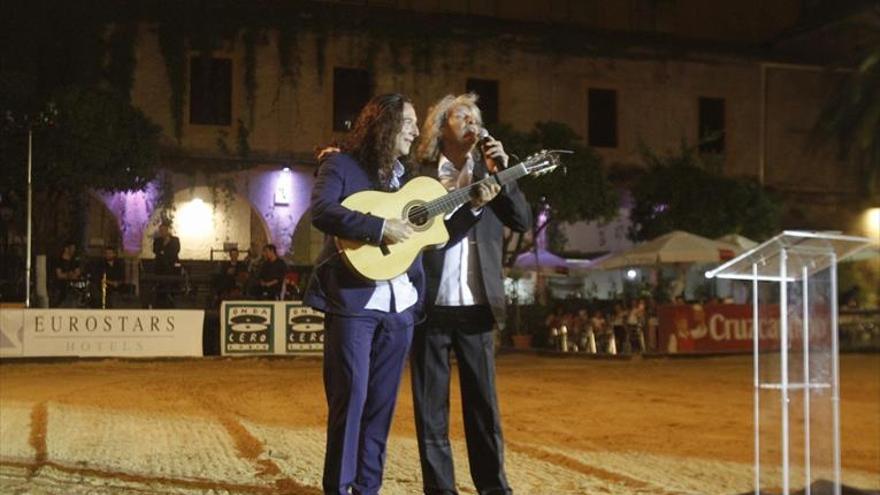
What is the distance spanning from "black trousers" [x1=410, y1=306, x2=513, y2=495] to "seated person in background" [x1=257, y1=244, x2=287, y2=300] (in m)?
16.4

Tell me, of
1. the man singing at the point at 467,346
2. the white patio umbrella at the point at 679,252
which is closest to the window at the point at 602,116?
the white patio umbrella at the point at 679,252

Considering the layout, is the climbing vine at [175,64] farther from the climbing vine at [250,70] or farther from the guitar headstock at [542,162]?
the guitar headstock at [542,162]

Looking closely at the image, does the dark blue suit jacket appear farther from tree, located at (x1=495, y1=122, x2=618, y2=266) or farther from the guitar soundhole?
tree, located at (x1=495, y1=122, x2=618, y2=266)

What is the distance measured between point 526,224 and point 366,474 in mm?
1514

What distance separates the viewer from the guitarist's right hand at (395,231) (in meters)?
4.74

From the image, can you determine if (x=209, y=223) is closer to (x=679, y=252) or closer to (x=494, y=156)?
(x=679, y=252)

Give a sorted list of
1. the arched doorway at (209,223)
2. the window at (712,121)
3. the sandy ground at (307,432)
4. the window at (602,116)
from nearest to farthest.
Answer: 1. the sandy ground at (307,432)
2. the arched doorway at (209,223)
3. the window at (602,116)
4. the window at (712,121)

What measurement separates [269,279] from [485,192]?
16.9 m

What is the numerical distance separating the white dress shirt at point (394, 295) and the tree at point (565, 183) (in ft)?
70.7

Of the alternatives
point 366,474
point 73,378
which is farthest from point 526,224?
point 73,378

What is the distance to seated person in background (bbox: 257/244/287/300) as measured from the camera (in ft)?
69.9

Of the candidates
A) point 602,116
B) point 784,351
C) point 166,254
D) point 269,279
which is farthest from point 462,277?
point 602,116

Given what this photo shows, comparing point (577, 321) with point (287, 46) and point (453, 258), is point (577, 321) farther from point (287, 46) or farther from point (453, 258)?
point (453, 258)

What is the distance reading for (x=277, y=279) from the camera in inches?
843
